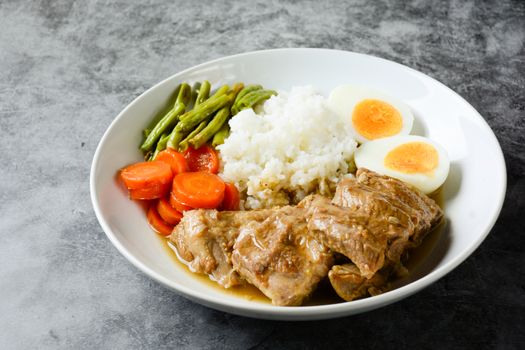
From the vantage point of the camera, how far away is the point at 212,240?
152 inches

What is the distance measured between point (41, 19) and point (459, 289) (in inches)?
207

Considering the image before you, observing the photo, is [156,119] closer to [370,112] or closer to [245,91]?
[245,91]

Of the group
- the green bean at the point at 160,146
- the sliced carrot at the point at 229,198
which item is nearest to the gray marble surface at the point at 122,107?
the green bean at the point at 160,146

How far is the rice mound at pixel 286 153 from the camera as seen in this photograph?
438cm

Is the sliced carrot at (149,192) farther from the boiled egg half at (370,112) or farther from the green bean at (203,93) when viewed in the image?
the boiled egg half at (370,112)

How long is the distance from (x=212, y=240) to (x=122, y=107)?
91.3 inches

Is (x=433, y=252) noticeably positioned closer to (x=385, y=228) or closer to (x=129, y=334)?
(x=385, y=228)

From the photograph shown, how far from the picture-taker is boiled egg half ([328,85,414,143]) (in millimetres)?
4742

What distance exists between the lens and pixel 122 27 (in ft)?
22.0

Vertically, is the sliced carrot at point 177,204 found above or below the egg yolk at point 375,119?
below

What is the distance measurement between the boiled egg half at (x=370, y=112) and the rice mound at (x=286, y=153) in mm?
131

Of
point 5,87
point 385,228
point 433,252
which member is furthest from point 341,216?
point 5,87

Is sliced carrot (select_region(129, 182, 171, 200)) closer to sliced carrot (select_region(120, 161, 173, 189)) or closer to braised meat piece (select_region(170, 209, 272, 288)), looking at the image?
sliced carrot (select_region(120, 161, 173, 189))

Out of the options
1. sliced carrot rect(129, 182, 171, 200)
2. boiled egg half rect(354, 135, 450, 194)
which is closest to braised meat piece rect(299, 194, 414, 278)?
boiled egg half rect(354, 135, 450, 194)
